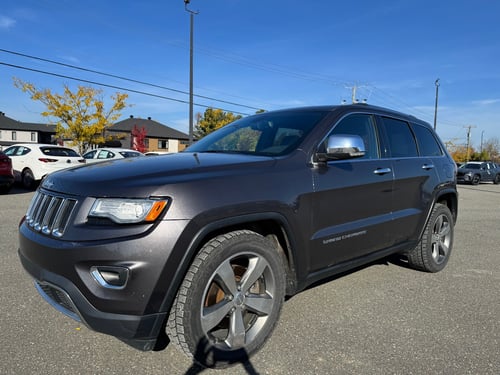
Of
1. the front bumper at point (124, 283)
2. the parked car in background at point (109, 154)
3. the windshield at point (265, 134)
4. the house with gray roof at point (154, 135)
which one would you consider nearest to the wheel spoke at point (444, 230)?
the windshield at point (265, 134)

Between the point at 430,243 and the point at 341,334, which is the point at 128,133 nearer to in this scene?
the point at 430,243

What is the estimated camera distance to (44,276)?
7.13 feet

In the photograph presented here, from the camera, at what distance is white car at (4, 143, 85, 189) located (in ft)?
37.7

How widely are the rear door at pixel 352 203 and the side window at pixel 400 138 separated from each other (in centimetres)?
26

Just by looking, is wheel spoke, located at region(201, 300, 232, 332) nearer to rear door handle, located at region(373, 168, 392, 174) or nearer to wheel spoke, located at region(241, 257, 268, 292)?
wheel spoke, located at region(241, 257, 268, 292)

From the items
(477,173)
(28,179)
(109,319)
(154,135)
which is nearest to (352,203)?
(109,319)

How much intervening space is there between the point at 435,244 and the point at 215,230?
10.7ft

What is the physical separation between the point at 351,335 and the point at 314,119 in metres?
1.77

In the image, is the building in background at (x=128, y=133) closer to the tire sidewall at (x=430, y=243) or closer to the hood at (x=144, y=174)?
the tire sidewall at (x=430, y=243)

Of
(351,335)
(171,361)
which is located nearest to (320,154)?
(351,335)

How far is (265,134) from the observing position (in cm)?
346

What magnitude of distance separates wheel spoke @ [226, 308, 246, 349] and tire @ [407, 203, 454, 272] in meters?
2.65

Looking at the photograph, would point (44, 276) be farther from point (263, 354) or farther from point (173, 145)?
point (173, 145)

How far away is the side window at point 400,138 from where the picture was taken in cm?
385
